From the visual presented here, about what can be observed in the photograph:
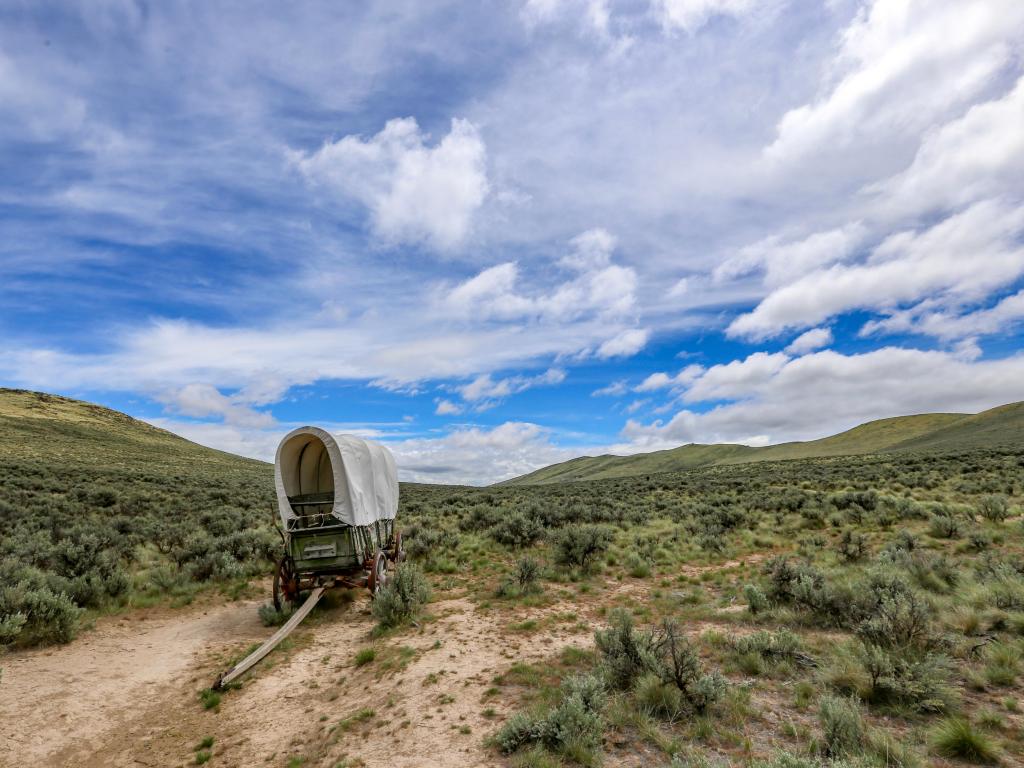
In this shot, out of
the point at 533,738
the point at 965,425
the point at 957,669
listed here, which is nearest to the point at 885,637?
the point at 957,669

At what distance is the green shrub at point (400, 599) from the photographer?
895 centimetres

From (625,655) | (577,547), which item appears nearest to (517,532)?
(577,547)

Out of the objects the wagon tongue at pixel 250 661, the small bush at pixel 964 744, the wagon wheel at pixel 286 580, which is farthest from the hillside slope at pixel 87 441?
the small bush at pixel 964 744

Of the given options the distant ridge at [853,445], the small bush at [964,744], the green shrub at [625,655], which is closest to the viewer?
the small bush at [964,744]

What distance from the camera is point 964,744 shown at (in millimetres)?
4051

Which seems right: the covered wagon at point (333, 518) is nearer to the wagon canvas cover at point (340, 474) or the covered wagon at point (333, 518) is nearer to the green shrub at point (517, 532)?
the wagon canvas cover at point (340, 474)

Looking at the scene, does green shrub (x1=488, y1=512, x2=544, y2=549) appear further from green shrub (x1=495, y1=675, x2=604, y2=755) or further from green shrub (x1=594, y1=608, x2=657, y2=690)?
green shrub (x1=495, y1=675, x2=604, y2=755)

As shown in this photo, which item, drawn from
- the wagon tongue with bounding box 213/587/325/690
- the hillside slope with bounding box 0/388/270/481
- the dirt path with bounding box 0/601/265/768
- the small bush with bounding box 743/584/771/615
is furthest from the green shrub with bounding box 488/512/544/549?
the hillside slope with bounding box 0/388/270/481

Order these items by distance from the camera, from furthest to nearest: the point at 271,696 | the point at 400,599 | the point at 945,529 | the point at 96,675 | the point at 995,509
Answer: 1. the point at 995,509
2. the point at 945,529
3. the point at 400,599
4. the point at 96,675
5. the point at 271,696

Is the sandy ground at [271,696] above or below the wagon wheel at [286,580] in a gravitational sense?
below

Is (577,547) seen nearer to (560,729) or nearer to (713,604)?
(713,604)

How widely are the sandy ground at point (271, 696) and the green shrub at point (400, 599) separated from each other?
362mm

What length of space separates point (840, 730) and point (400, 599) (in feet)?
23.4

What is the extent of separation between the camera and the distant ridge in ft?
319
